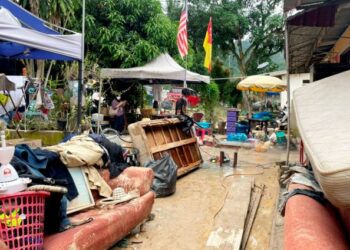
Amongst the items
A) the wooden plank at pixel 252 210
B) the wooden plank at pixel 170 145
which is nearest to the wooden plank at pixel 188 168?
the wooden plank at pixel 170 145

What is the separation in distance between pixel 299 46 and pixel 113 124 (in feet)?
23.9

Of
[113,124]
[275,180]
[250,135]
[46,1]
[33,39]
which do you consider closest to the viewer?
[33,39]

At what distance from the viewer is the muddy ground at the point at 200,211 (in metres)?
4.07

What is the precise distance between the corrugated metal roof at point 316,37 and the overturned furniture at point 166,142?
115 inches

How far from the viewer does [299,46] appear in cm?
638

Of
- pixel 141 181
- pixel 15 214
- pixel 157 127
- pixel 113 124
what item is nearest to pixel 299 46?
pixel 157 127

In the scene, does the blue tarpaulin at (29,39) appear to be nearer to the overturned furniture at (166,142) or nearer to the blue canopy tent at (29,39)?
the blue canopy tent at (29,39)

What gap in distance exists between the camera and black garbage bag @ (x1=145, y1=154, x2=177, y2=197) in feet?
18.9

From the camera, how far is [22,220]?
2514mm

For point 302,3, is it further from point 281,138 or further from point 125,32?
point 125,32

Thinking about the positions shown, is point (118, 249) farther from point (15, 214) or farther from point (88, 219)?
point (15, 214)

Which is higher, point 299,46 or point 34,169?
point 299,46

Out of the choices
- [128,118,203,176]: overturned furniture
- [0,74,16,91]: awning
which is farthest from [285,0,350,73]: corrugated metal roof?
[0,74,16,91]: awning

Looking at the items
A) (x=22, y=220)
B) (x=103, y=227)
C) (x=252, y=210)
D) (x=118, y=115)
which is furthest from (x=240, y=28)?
(x=22, y=220)
